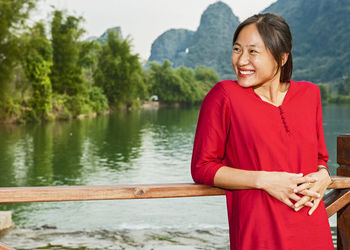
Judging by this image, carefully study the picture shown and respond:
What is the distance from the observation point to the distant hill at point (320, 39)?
129m

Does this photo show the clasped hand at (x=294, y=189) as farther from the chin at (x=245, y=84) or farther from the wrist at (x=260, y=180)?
the chin at (x=245, y=84)

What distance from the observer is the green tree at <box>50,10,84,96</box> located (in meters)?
35.6

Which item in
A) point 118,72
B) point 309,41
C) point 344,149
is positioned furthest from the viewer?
point 309,41

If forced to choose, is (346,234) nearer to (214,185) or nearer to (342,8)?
(214,185)

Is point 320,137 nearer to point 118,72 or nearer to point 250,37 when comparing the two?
point 250,37

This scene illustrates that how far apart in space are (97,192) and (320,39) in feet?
524

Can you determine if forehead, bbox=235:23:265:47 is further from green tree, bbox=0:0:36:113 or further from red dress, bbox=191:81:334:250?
green tree, bbox=0:0:36:113

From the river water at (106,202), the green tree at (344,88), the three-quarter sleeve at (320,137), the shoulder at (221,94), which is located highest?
the green tree at (344,88)

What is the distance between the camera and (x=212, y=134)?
4.87 ft

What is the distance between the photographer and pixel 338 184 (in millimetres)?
1855

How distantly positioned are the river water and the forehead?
172 inches

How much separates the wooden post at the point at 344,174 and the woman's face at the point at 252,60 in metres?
0.63

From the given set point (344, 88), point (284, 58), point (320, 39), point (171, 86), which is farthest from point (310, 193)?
point (320, 39)

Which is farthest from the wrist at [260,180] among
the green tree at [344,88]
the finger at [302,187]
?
the green tree at [344,88]
